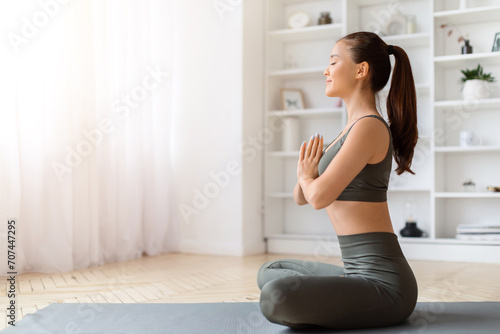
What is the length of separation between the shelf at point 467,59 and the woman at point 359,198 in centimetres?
237

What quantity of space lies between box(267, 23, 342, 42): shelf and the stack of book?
1780 millimetres

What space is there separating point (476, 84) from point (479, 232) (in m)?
1.04

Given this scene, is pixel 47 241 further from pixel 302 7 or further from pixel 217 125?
pixel 302 7

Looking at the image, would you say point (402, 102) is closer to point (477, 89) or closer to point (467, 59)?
point (477, 89)

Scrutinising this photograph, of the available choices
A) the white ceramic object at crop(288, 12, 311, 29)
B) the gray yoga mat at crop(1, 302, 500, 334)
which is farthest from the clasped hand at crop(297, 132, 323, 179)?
the white ceramic object at crop(288, 12, 311, 29)

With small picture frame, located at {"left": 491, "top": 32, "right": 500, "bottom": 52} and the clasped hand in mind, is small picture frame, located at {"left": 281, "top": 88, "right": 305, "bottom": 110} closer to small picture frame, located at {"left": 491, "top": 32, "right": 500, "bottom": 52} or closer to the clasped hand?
small picture frame, located at {"left": 491, "top": 32, "right": 500, "bottom": 52}

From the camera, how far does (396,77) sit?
6.18ft

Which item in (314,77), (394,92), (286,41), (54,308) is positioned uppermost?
(286,41)

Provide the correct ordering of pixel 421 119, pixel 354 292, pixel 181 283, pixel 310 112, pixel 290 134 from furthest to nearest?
pixel 290 134 < pixel 310 112 < pixel 421 119 < pixel 181 283 < pixel 354 292

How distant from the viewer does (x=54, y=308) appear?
221 cm

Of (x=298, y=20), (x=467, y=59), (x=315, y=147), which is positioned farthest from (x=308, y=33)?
(x=315, y=147)

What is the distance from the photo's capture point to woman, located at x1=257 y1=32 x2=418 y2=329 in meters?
1.70

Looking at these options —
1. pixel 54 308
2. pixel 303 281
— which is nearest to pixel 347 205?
pixel 303 281

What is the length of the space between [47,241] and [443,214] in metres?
2.83
